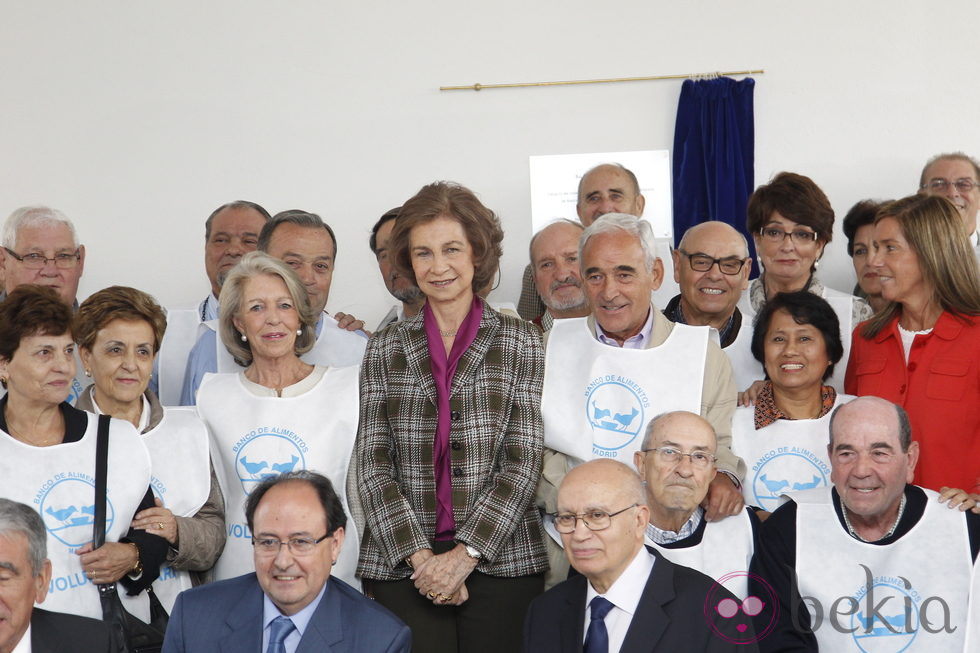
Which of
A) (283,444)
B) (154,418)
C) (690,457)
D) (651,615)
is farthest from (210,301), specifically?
(651,615)

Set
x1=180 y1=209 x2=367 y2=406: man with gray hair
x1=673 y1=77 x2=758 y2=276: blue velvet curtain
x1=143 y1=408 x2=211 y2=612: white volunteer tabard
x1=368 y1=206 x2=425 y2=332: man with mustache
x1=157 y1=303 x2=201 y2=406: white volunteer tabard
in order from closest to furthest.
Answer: x1=143 y1=408 x2=211 y2=612: white volunteer tabard
x1=368 y1=206 x2=425 y2=332: man with mustache
x1=180 y1=209 x2=367 y2=406: man with gray hair
x1=157 y1=303 x2=201 y2=406: white volunteer tabard
x1=673 y1=77 x2=758 y2=276: blue velvet curtain

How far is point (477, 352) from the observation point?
3484 mm

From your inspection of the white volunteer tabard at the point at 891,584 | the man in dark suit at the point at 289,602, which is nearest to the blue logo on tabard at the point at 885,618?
the white volunteer tabard at the point at 891,584

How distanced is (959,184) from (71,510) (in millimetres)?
4192

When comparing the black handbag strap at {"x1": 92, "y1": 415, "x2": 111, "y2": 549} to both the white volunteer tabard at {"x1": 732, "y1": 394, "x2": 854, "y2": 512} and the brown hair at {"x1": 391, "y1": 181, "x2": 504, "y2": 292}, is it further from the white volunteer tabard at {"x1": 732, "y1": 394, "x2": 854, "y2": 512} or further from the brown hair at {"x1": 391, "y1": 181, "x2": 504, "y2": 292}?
the white volunteer tabard at {"x1": 732, "y1": 394, "x2": 854, "y2": 512}

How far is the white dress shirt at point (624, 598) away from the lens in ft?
9.71

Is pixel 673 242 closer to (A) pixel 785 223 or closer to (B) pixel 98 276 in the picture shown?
(A) pixel 785 223

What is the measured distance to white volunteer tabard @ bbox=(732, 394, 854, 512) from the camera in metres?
3.64

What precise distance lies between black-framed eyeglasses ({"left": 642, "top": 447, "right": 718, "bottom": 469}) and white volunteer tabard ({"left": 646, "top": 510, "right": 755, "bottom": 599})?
206mm

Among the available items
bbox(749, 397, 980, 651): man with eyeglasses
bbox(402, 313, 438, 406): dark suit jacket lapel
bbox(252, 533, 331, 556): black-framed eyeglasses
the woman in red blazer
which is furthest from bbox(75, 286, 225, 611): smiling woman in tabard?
the woman in red blazer

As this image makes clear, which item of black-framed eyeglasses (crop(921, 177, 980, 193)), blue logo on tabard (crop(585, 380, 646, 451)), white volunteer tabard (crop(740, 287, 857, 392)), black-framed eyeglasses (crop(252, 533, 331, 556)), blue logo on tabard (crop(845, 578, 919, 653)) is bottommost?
blue logo on tabard (crop(845, 578, 919, 653))

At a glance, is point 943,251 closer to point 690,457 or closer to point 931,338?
point 931,338

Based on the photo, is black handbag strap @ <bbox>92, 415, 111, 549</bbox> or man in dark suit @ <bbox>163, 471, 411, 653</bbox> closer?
man in dark suit @ <bbox>163, 471, 411, 653</bbox>

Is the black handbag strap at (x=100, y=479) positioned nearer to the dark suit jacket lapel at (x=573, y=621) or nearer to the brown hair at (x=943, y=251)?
the dark suit jacket lapel at (x=573, y=621)
